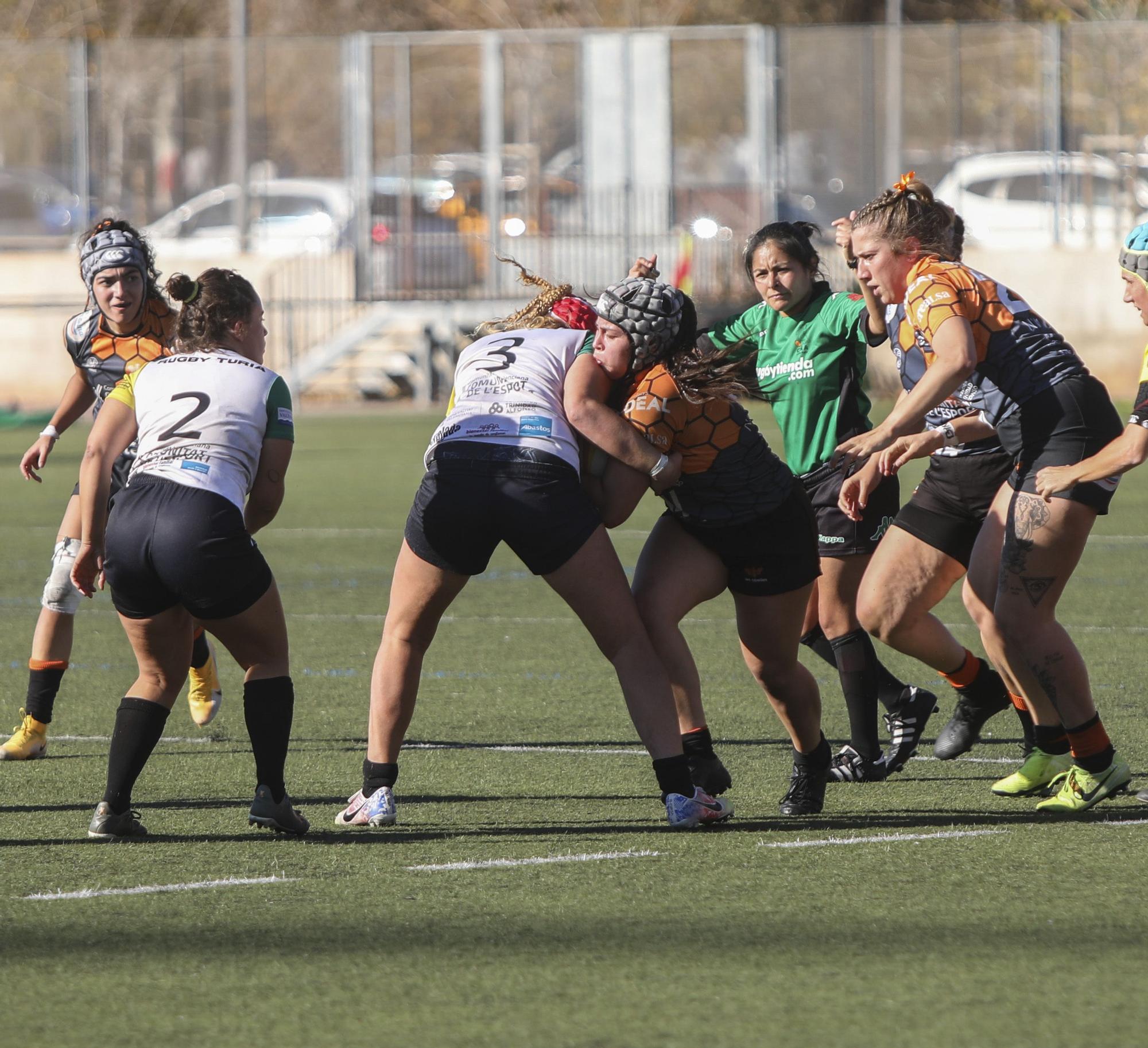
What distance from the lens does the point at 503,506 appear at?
5.87 m

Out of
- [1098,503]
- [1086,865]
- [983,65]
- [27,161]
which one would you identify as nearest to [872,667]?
[1098,503]

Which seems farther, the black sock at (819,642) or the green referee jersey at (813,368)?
the black sock at (819,642)

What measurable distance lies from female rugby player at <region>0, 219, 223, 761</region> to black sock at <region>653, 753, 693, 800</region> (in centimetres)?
258

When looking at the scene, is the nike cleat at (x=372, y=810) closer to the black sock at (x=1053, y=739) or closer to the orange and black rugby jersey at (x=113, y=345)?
the black sock at (x=1053, y=739)

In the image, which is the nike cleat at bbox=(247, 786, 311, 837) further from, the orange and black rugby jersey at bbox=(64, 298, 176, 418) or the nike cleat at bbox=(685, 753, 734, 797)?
the orange and black rugby jersey at bbox=(64, 298, 176, 418)

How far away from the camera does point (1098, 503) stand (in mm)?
6262

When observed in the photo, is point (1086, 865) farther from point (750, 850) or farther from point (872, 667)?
point (872, 667)

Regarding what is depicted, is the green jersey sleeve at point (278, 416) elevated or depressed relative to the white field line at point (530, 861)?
elevated

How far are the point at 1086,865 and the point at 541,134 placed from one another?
115 ft

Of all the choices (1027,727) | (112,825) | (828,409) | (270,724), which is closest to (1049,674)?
(1027,727)

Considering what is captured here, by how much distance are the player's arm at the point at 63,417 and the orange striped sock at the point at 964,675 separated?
351 cm

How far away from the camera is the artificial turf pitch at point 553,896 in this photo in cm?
427

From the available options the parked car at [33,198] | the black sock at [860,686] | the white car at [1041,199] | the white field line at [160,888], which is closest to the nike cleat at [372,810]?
the white field line at [160,888]

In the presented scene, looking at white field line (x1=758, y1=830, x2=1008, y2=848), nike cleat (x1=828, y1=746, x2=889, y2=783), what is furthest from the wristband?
white field line (x1=758, y1=830, x2=1008, y2=848)
